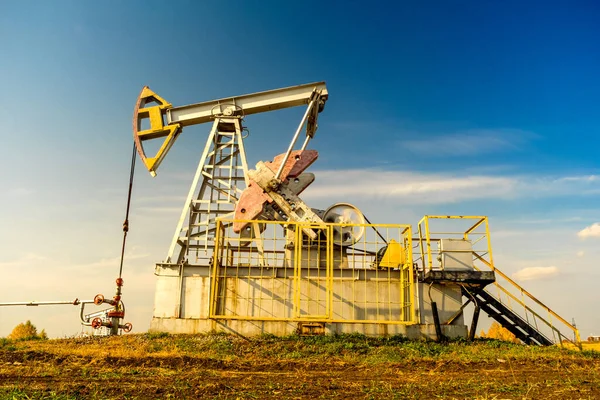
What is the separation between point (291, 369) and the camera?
8.99 meters

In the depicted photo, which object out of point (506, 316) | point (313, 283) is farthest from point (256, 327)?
point (506, 316)

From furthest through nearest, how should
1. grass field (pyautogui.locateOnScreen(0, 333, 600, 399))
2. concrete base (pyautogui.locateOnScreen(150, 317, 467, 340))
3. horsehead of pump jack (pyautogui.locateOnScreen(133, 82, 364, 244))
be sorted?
horsehead of pump jack (pyautogui.locateOnScreen(133, 82, 364, 244))
concrete base (pyautogui.locateOnScreen(150, 317, 467, 340))
grass field (pyautogui.locateOnScreen(0, 333, 600, 399))

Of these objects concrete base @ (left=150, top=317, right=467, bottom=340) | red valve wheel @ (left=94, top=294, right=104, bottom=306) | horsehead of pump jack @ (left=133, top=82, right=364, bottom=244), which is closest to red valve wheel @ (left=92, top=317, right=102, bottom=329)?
red valve wheel @ (left=94, top=294, right=104, bottom=306)

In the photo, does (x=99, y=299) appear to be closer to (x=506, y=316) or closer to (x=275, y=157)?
(x=275, y=157)

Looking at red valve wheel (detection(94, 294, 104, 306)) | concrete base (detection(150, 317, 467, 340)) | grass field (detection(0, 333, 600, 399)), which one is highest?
red valve wheel (detection(94, 294, 104, 306))

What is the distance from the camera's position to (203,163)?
48.8ft

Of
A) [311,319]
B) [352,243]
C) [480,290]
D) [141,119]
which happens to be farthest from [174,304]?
[480,290]

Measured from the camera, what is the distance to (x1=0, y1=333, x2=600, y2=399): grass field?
22.0ft

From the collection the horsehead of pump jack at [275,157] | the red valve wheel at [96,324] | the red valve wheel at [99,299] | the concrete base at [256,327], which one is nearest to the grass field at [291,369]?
the concrete base at [256,327]

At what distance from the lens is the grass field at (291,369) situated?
6703 mm

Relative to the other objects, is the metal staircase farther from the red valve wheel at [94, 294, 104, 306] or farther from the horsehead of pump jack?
the red valve wheel at [94, 294, 104, 306]

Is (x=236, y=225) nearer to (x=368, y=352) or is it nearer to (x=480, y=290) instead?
(x=368, y=352)

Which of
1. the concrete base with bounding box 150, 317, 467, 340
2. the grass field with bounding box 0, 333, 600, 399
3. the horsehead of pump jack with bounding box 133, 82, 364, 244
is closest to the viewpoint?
the grass field with bounding box 0, 333, 600, 399

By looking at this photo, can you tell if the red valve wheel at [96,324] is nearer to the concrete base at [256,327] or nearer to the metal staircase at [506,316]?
the concrete base at [256,327]
